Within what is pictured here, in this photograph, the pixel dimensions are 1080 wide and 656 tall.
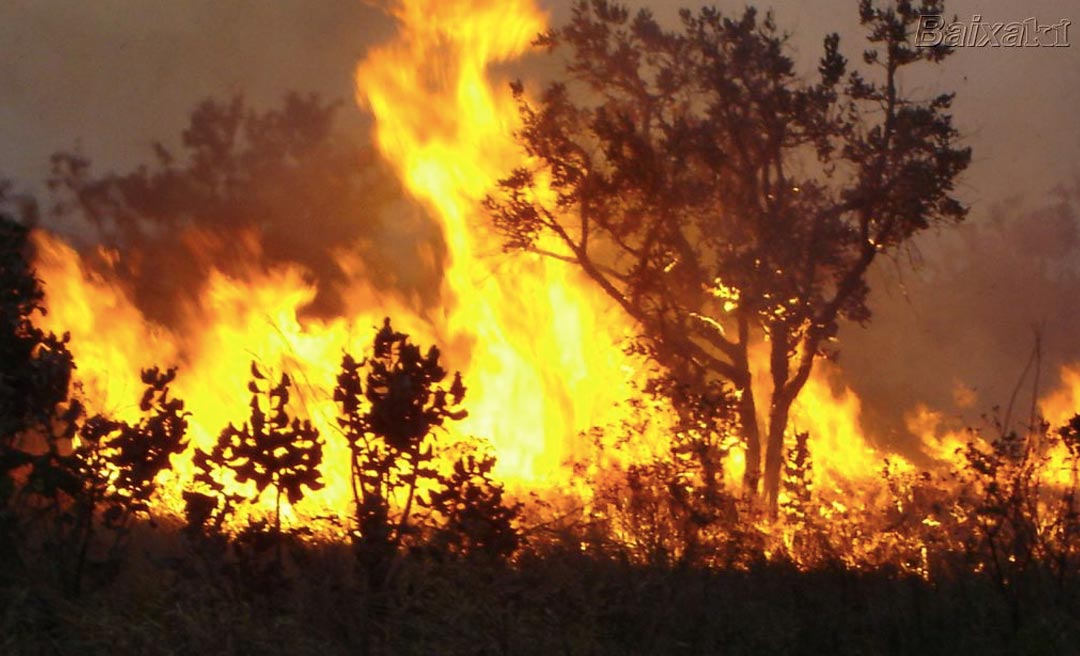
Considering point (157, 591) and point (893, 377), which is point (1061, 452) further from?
point (893, 377)

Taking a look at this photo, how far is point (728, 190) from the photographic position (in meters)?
15.8

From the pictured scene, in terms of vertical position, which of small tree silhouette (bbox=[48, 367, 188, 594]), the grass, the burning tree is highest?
the burning tree

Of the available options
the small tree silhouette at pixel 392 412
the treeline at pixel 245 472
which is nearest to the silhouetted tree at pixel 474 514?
the treeline at pixel 245 472

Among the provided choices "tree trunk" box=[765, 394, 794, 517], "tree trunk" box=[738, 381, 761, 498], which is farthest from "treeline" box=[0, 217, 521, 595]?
"tree trunk" box=[738, 381, 761, 498]

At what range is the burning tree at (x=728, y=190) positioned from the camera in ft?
49.2

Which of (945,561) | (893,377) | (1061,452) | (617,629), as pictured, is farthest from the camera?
(893,377)

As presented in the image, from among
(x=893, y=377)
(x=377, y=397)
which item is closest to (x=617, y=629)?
(x=377, y=397)

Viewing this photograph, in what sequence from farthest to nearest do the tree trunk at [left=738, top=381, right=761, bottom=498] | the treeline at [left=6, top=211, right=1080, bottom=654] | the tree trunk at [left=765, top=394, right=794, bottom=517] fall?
the tree trunk at [left=738, top=381, right=761, bottom=498], the tree trunk at [left=765, top=394, right=794, bottom=517], the treeline at [left=6, top=211, right=1080, bottom=654]

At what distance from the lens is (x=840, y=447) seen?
1775cm

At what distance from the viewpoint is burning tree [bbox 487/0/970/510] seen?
1499 centimetres

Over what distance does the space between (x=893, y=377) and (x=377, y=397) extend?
17.3 m

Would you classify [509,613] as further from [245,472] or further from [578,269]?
[578,269]

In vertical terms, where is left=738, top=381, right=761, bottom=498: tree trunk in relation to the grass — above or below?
above

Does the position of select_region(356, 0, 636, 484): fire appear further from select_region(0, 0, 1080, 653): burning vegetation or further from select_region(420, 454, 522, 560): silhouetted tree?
select_region(420, 454, 522, 560): silhouetted tree
